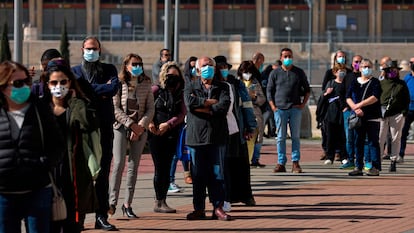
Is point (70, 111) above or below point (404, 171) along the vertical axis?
above

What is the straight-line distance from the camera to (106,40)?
281ft

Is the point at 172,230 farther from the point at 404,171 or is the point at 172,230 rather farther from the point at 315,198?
the point at 404,171

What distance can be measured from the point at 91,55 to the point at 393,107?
9.23 metres

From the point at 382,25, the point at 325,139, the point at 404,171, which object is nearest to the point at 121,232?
the point at 404,171

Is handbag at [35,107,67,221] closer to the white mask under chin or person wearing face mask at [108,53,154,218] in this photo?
the white mask under chin

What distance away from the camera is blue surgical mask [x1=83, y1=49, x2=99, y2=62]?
12219 mm

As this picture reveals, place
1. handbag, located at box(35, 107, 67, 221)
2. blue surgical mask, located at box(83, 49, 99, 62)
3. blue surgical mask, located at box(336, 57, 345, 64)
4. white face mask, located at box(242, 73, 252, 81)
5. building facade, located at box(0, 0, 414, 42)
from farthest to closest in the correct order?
1. building facade, located at box(0, 0, 414, 42)
2. blue surgical mask, located at box(336, 57, 345, 64)
3. white face mask, located at box(242, 73, 252, 81)
4. blue surgical mask, located at box(83, 49, 99, 62)
5. handbag, located at box(35, 107, 67, 221)

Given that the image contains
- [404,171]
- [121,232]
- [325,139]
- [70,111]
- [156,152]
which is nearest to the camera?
[70,111]

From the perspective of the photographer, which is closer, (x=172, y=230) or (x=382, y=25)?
(x=172, y=230)

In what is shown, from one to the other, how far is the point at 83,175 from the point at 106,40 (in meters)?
76.3

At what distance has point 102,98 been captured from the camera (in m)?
12.3

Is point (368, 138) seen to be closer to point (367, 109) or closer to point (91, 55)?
point (367, 109)

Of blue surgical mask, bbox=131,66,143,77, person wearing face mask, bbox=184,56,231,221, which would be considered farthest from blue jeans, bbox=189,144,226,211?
blue surgical mask, bbox=131,66,143,77

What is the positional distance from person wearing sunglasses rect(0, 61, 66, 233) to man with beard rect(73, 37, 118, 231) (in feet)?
11.8
